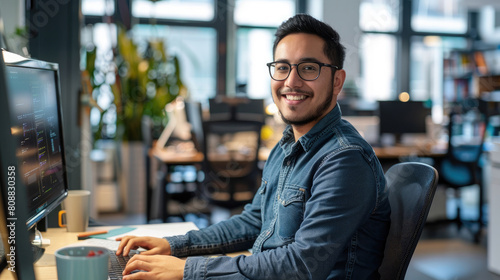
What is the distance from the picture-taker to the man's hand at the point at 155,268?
3.39 feet

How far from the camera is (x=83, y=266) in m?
0.83

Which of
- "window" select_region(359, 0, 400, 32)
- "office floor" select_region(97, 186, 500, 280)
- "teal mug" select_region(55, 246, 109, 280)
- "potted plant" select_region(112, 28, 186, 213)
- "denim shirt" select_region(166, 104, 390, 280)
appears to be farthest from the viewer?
"window" select_region(359, 0, 400, 32)

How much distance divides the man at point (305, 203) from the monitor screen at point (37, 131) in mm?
233

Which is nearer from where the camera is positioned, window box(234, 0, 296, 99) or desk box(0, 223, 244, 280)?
desk box(0, 223, 244, 280)

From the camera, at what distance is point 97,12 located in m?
6.50

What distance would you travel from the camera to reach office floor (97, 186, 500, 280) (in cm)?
333

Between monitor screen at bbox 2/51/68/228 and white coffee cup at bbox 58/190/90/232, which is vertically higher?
monitor screen at bbox 2/51/68/228

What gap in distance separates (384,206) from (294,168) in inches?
8.8

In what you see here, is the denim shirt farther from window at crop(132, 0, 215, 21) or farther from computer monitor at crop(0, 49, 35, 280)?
window at crop(132, 0, 215, 21)

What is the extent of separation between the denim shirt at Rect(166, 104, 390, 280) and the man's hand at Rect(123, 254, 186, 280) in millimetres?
23

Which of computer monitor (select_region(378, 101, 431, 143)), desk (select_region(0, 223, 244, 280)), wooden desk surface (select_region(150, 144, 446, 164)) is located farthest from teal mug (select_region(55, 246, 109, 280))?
computer monitor (select_region(378, 101, 431, 143))

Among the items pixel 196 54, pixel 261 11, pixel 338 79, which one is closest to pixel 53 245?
pixel 338 79

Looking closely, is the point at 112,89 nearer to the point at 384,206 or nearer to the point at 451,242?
the point at 451,242

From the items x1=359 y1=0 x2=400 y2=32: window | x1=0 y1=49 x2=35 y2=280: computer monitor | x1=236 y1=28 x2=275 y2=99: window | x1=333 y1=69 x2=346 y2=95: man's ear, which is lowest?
x1=0 y1=49 x2=35 y2=280: computer monitor
